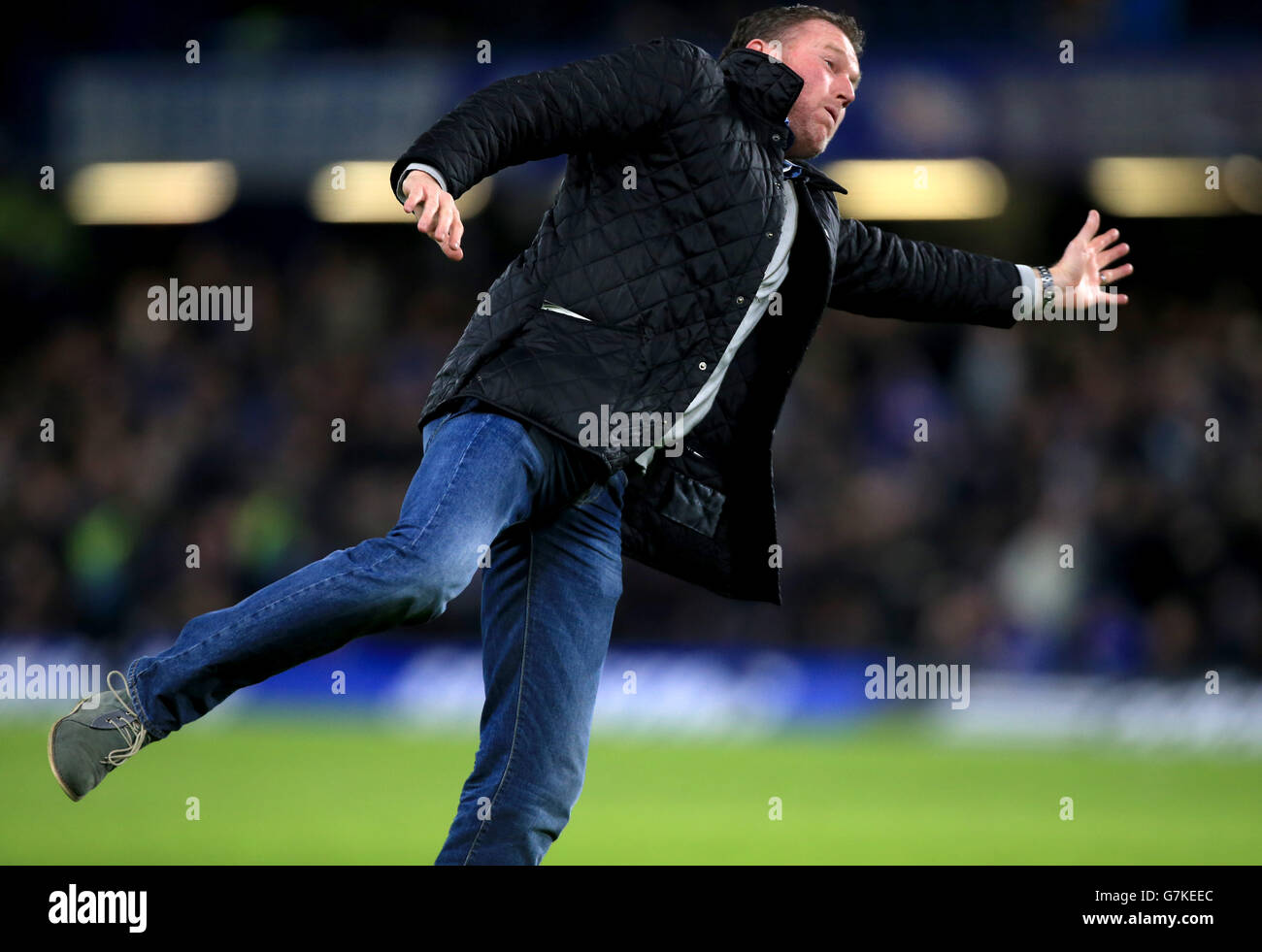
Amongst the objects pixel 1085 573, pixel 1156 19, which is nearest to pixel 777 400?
pixel 1085 573

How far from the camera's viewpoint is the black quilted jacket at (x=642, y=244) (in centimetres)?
386

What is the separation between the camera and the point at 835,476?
12938 millimetres

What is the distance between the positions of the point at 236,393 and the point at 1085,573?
6789 millimetres

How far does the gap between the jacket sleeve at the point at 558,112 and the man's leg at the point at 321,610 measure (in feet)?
2.37

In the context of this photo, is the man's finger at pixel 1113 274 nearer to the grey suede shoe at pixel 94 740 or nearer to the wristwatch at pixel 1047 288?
the wristwatch at pixel 1047 288

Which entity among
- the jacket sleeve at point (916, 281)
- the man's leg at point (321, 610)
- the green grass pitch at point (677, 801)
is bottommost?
the green grass pitch at point (677, 801)

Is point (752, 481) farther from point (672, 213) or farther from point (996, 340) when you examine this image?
point (996, 340)

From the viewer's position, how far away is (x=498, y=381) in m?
3.90

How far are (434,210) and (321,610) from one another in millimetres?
864

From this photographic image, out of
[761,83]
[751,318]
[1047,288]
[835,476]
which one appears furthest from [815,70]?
[835,476]

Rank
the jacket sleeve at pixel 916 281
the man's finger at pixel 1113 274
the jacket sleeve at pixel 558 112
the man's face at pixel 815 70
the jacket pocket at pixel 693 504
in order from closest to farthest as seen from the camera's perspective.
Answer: the jacket sleeve at pixel 558 112
the man's face at pixel 815 70
the jacket pocket at pixel 693 504
the jacket sleeve at pixel 916 281
the man's finger at pixel 1113 274

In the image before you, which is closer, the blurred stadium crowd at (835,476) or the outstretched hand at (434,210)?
the outstretched hand at (434,210)

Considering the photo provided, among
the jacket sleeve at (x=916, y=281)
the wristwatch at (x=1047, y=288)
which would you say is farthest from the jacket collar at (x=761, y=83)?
the wristwatch at (x=1047, y=288)

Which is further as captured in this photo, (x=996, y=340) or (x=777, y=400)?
(x=996, y=340)
